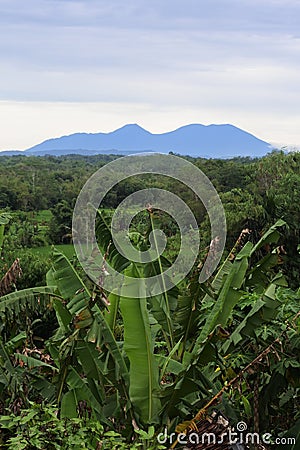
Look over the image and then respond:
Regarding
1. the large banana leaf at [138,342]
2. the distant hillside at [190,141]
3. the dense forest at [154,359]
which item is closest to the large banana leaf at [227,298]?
the dense forest at [154,359]

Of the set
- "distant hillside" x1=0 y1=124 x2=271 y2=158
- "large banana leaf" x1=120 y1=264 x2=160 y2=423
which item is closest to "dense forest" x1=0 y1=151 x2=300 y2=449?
"large banana leaf" x1=120 y1=264 x2=160 y2=423

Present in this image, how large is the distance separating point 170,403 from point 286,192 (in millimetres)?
17744

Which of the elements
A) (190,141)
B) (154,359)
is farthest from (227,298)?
(190,141)

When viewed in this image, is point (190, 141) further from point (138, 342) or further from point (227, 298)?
point (138, 342)

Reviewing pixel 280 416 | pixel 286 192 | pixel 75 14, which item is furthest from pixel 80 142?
pixel 280 416

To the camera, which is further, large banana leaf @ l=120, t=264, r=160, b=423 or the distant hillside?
the distant hillside

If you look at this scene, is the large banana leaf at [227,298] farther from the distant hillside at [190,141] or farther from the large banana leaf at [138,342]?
the distant hillside at [190,141]

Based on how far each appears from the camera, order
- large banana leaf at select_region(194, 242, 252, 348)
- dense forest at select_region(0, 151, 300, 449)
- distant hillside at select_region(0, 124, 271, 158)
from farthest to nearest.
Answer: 1. distant hillside at select_region(0, 124, 271, 158)
2. large banana leaf at select_region(194, 242, 252, 348)
3. dense forest at select_region(0, 151, 300, 449)

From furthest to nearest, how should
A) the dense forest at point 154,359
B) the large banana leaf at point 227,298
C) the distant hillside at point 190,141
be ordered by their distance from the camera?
the distant hillside at point 190,141 < the large banana leaf at point 227,298 < the dense forest at point 154,359

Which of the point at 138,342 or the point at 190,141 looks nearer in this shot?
the point at 138,342

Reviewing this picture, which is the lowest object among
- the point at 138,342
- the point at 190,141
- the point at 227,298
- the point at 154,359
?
the point at 154,359

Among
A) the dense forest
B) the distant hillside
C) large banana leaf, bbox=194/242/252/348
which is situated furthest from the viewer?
the distant hillside

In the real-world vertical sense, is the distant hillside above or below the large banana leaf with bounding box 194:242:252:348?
above

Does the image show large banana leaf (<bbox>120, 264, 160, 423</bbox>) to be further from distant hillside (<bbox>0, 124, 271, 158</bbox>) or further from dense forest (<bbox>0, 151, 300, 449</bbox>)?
distant hillside (<bbox>0, 124, 271, 158</bbox>)
